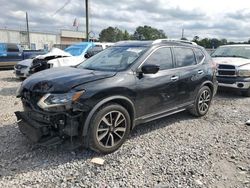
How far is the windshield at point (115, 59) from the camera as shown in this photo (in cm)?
447

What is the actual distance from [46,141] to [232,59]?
7245 millimetres

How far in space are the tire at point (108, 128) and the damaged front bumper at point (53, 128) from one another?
0.24 metres

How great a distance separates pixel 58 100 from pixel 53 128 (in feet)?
1.50

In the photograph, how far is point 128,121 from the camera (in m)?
4.18

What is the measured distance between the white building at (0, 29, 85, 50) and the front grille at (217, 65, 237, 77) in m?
41.9

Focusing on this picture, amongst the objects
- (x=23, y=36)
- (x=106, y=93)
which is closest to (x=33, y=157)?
(x=106, y=93)

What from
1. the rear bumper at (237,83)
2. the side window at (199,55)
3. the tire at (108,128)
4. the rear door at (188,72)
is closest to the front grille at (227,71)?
the rear bumper at (237,83)

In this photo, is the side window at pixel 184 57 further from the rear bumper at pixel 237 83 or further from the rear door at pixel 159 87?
the rear bumper at pixel 237 83

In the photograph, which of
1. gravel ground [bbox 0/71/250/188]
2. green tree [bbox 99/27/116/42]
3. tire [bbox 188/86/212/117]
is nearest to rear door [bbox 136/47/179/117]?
gravel ground [bbox 0/71/250/188]

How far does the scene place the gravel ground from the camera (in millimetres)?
3305

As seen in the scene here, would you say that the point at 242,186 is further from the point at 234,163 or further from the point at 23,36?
the point at 23,36

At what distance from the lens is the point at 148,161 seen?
382 cm

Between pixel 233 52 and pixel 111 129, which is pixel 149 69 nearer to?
pixel 111 129

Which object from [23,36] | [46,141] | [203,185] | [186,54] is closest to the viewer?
[203,185]
